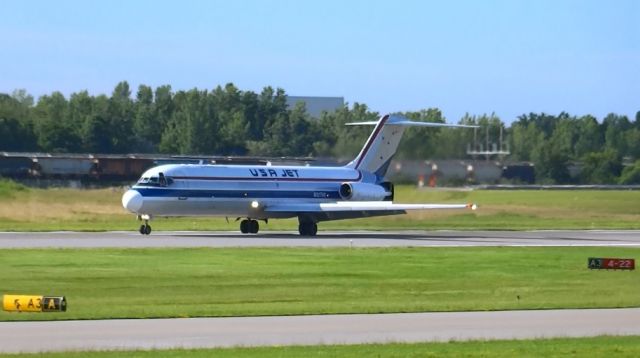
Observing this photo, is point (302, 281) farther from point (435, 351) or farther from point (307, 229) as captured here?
point (307, 229)

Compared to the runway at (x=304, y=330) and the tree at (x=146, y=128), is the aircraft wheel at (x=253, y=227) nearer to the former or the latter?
the runway at (x=304, y=330)

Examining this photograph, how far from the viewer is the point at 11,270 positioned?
31922 millimetres

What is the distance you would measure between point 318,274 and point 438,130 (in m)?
31.3

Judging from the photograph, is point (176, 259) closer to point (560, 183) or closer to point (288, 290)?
point (288, 290)

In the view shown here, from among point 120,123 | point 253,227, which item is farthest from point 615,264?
point 120,123

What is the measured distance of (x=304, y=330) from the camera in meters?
21.0

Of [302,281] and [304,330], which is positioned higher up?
[304,330]

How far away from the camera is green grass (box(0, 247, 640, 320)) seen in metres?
25.0

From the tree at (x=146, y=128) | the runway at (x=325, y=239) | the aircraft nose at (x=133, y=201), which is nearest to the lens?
the runway at (x=325, y=239)

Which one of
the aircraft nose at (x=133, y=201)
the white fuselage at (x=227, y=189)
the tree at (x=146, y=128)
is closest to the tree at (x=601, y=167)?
the tree at (x=146, y=128)

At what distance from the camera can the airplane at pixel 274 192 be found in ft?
168

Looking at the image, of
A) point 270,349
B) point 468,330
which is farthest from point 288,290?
point 270,349

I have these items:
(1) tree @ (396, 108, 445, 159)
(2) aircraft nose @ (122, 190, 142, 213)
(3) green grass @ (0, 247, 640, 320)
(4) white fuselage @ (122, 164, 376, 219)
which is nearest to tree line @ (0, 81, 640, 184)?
(1) tree @ (396, 108, 445, 159)

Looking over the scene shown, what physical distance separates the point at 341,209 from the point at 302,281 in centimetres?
2242
